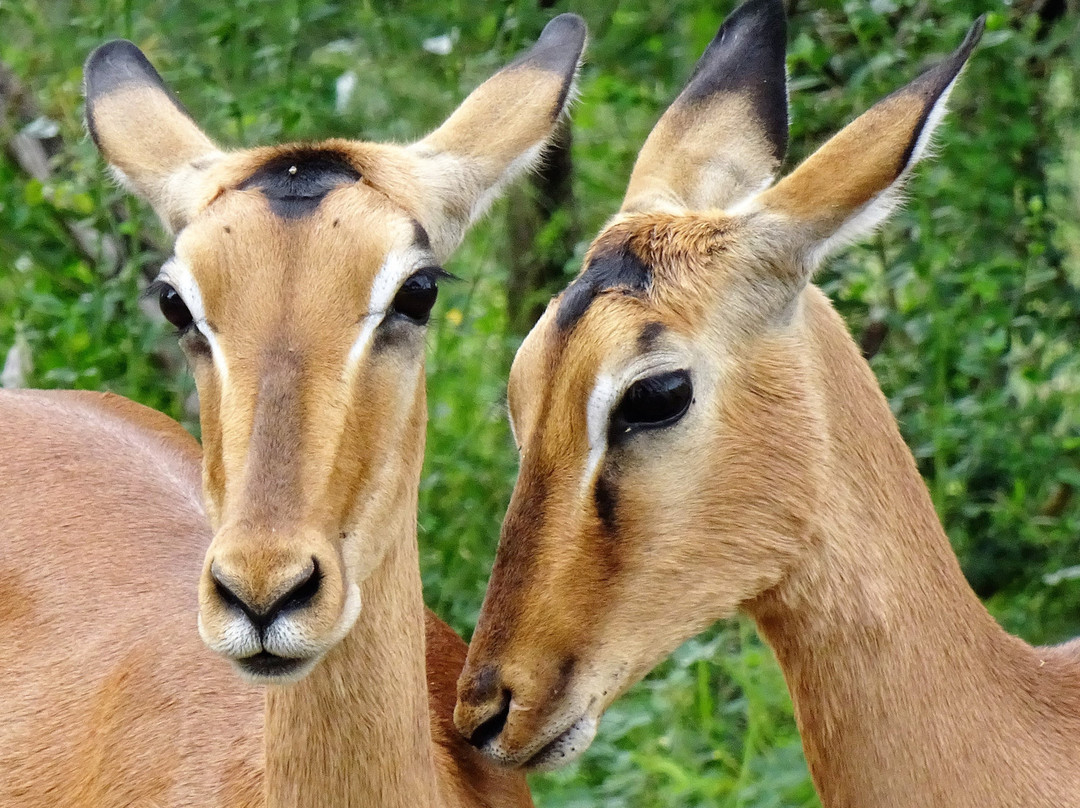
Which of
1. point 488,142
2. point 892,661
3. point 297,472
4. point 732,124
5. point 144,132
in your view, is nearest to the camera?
point 297,472

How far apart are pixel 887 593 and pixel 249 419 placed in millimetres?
1391

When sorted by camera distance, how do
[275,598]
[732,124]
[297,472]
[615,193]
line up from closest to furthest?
[275,598] < [297,472] < [732,124] < [615,193]

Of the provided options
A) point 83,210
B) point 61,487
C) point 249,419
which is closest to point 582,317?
point 249,419

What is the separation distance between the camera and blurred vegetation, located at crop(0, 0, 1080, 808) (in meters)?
5.21

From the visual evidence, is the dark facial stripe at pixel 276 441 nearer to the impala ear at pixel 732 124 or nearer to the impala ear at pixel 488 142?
the impala ear at pixel 488 142

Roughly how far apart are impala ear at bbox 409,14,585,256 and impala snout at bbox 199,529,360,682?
0.91 m

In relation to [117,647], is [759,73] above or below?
above

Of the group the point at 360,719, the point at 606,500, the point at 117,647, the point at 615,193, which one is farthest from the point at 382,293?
the point at 615,193

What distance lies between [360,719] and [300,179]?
1117mm

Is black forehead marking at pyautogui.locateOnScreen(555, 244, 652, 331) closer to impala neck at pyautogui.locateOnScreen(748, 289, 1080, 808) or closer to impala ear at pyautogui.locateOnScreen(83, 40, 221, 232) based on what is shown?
impala neck at pyautogui.locateOnScreen(748, 289, 1080, 808)

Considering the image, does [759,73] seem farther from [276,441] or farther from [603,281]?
[276,441]

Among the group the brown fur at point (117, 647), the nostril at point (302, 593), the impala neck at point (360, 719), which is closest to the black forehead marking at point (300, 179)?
the impala neck at point (360, 719)

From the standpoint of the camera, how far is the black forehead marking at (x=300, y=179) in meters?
3.08

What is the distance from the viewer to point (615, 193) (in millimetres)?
6562
